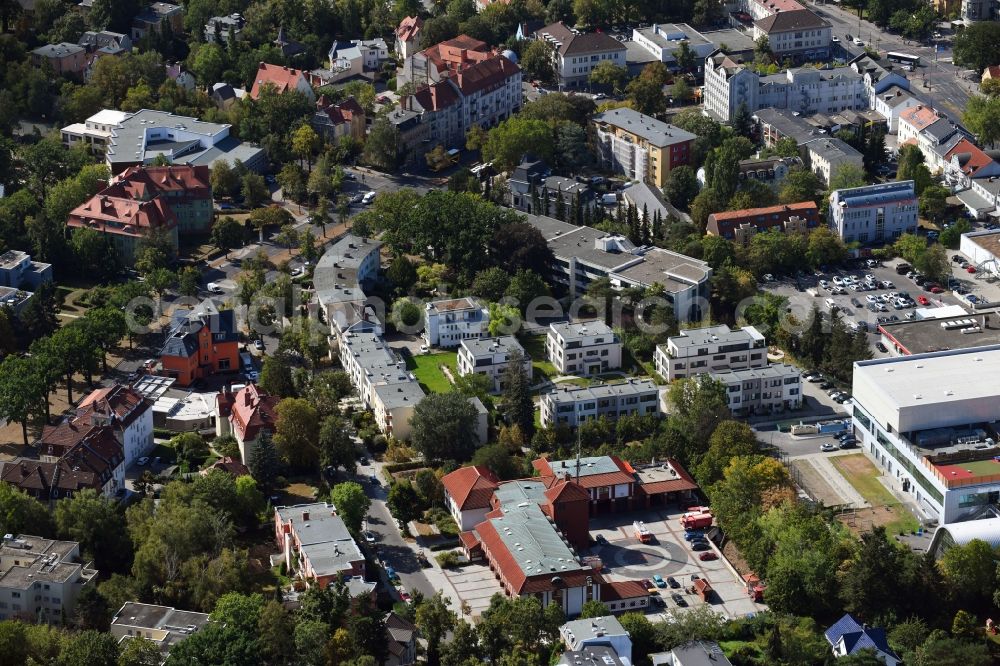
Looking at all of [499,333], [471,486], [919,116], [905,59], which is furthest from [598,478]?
[905,59]

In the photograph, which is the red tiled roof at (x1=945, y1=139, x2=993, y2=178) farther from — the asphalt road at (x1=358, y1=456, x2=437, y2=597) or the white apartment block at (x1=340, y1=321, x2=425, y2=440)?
the asphalt road at (x1=358, y1=456, x2=437, y2=597)

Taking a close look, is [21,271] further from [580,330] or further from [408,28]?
[408,28]

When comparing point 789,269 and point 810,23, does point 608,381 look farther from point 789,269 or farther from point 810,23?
point 810,23

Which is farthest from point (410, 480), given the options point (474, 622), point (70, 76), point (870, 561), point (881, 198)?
point (70, 76)

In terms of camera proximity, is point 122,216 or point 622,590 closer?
point 622,590

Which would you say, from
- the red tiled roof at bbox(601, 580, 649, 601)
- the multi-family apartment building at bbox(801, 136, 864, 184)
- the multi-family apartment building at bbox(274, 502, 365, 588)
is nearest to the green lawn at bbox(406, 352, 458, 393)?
the multi-family apartment building at bbox(274, 502, 365, 588)

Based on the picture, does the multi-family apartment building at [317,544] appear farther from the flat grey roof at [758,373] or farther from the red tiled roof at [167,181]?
the red tiled roof at [167,181]
